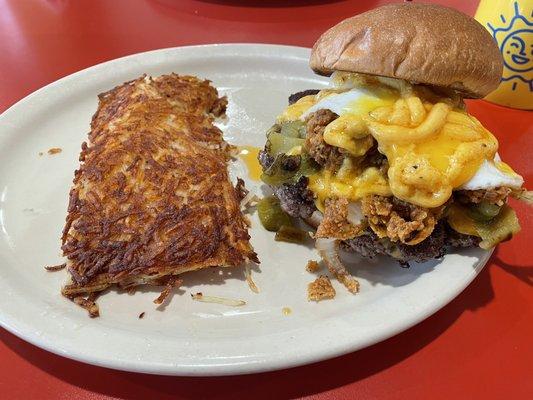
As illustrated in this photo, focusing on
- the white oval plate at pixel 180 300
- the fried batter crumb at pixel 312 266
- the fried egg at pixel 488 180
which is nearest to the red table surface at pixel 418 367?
the white oval plate at pixel 180 300

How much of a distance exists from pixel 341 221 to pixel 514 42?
183 centimetres

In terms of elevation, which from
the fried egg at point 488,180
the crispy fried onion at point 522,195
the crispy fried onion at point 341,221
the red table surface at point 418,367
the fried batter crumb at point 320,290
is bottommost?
the red table surface at point 418,367

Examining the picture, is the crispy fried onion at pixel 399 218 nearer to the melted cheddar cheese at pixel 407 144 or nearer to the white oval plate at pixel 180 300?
the melted cheddar cheese at pixel 407 144

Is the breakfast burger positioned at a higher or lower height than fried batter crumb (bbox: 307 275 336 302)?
higher

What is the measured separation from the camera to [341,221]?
1877 mm

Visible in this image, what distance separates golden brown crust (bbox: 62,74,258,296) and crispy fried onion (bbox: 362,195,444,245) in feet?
1.69

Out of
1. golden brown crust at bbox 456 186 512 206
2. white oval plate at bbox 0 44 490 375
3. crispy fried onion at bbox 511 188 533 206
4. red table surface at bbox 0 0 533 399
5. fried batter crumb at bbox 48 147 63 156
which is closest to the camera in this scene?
white oval plate at bbox 0 44 490 375

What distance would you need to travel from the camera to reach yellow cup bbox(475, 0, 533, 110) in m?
2.79

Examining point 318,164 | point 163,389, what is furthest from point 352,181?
point 163,389

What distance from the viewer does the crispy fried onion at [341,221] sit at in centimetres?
188

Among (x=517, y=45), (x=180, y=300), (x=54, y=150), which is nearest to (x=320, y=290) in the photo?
(x=180, y=300)

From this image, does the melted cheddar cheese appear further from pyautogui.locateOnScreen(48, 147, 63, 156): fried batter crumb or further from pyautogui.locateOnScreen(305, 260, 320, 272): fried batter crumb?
pyautogui.locateOnScreen(48, 147, 63, 156): fried batter crumb

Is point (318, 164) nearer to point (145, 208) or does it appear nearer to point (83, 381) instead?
point (145, 208)

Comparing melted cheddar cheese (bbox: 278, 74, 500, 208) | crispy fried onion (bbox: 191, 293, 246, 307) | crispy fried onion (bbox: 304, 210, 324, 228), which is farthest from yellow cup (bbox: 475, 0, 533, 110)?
crispy fried onion (bbox: 191, 293, 246, 307)
